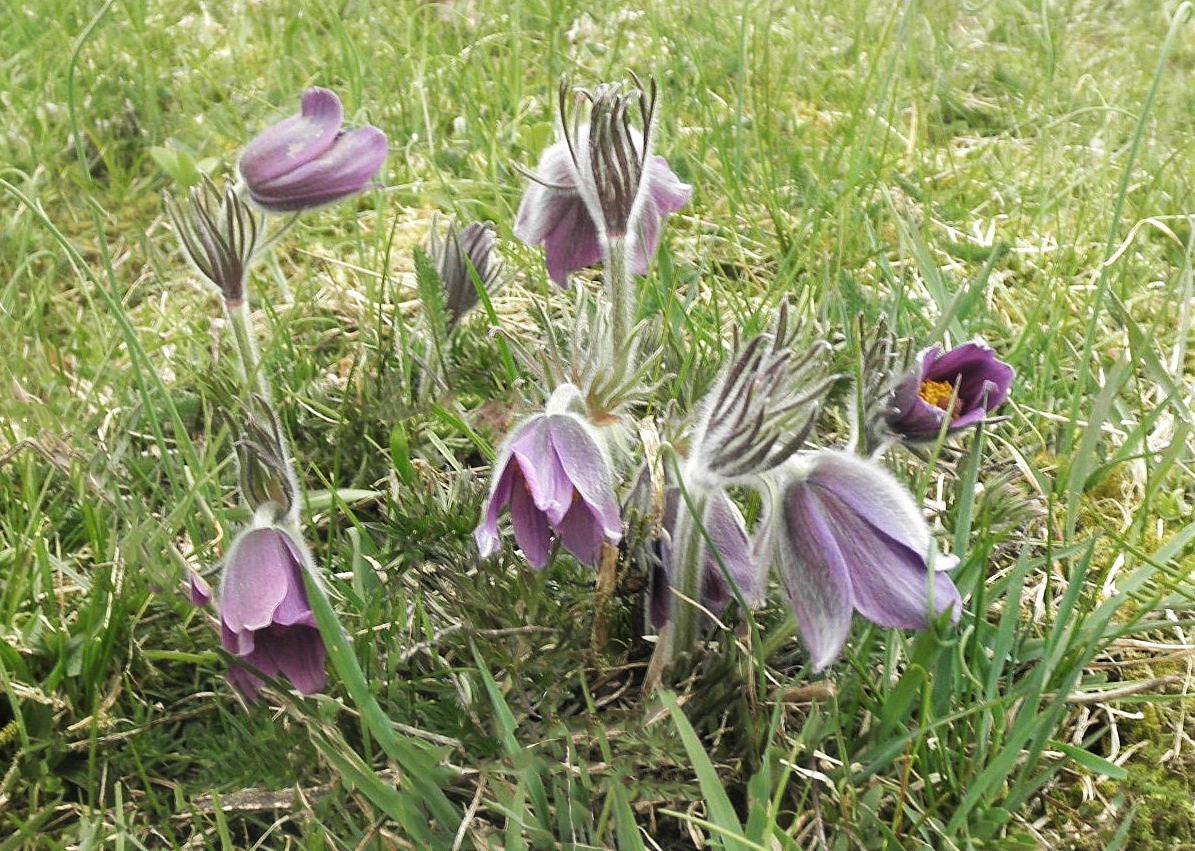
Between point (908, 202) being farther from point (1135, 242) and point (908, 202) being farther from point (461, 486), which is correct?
point (461, 486)

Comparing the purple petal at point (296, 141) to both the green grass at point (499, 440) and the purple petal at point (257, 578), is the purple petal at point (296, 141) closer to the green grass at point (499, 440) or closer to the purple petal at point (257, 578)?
the green grass at point (499, 440)

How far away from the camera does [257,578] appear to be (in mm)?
1158

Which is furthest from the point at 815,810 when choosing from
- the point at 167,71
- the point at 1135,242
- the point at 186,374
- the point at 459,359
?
the point at 167,71

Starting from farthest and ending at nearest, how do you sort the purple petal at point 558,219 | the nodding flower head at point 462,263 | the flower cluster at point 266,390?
the nodding flower head at point 462,263 < the purple petal at point 558,219 < the flower cluster at point 266,390

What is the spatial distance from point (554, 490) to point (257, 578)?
0.31 m

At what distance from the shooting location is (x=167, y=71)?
9.73ft

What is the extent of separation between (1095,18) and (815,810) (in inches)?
121

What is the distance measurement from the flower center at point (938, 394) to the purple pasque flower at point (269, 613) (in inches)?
29.3

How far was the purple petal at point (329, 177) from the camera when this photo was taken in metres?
1.55

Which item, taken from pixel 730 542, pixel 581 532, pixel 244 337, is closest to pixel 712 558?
pixel 730 542

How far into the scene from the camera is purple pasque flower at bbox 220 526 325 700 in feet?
3.75

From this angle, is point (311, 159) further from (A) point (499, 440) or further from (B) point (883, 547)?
(B) point (883, 547)

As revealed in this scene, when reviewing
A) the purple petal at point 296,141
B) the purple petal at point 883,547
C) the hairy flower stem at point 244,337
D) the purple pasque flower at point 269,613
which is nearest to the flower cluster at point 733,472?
the purple petal at point 883,547

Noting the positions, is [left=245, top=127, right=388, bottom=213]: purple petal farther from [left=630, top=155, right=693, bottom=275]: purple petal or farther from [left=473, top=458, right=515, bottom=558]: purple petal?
[left=473, top=458, right=515, bottom=558]: purple petal
